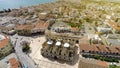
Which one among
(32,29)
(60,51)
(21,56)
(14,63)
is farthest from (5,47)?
(32,29)

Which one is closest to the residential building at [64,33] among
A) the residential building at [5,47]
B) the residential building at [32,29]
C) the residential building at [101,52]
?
the residential building at [32,29]

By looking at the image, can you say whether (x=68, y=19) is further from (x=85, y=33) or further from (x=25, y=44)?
(x=25, y=44)

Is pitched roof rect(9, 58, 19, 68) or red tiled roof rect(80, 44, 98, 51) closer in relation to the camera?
pitched roof rect(9, 58, 19, 68)

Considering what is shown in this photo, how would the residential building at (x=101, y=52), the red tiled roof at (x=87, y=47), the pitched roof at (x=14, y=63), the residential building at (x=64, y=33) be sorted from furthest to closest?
the residential building at (x=64, y=33) → the red tiled roof at (x=87, y=47) → the residential building at (x=101, y=52) → the pitched roof at (x=14, y=63)

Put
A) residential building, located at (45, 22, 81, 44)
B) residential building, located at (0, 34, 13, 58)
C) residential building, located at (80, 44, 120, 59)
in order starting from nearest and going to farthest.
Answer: residential building, located at (0, 34, 13, 58)
residential building, located at (80, 44, 120, 59)
residential building, located at (45, 22, 81, 44)

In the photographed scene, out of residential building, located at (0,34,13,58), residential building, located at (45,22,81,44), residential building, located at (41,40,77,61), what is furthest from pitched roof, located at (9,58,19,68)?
residential building, located at (45,22,81,44)

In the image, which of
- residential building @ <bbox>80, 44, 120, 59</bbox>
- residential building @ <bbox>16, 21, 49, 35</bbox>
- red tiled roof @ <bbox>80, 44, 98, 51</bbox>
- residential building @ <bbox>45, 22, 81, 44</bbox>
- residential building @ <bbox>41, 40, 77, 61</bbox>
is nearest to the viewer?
residential building @ <bbox>41, 40, 77, 61</bbox>

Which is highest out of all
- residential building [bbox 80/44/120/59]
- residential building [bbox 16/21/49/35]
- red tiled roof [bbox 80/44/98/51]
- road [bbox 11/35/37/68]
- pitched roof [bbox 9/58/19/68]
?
pitched roof [bbox 9/58/19/68]

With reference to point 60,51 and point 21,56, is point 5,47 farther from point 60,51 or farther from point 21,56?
point 60,51

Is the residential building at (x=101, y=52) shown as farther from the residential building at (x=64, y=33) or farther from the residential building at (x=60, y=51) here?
the residential building at (x=64, y=33)

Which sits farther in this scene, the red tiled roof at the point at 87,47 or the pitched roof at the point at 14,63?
the red tiled roof at the point at 87,47

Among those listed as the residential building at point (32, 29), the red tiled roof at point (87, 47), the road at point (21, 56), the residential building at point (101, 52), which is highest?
the residential building at point (32, 29)

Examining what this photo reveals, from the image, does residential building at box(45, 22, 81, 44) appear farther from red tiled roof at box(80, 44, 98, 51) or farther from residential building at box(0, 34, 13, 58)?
residential building at box(0, 34, 13, 58)
